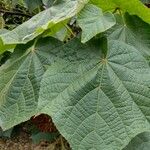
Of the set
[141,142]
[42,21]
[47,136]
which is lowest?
[47,136]

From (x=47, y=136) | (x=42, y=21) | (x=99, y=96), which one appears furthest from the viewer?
(x=47, y=136)

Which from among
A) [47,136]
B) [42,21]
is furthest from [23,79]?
[47,136]

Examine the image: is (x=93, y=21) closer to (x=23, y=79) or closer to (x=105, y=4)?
(x=105, y=4)

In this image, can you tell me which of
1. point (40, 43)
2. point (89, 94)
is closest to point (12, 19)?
point (40, 43)

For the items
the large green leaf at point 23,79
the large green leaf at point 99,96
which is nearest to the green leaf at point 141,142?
the large green leaf at point 99,96

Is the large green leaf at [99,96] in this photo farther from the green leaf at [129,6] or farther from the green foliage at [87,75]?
the green leaf at [129,6]

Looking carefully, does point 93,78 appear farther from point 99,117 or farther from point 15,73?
point 15,73

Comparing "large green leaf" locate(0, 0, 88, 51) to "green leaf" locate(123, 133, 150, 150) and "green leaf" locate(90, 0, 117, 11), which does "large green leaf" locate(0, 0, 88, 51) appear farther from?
"green leaf" locate(123, 133, 150, 150)
